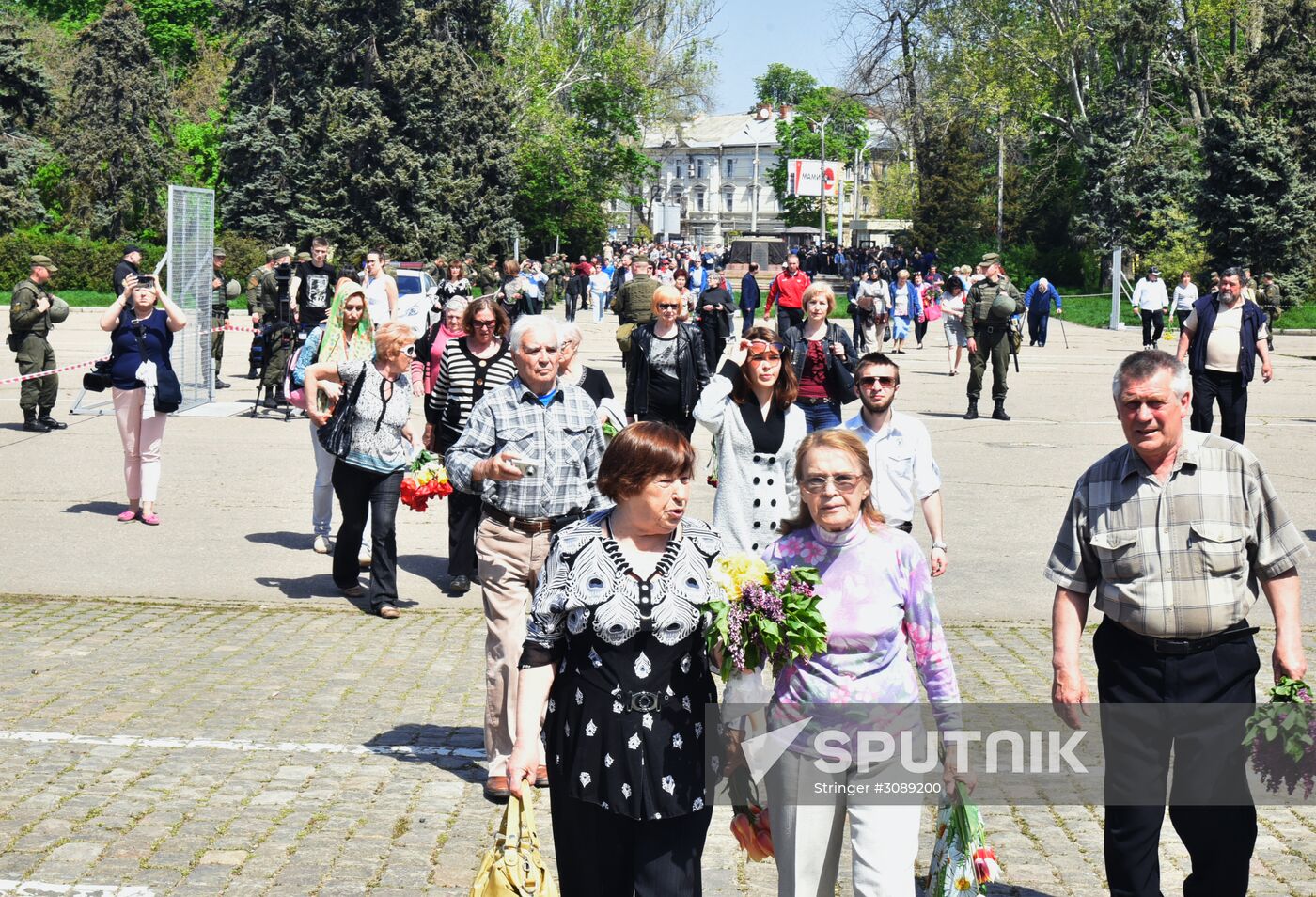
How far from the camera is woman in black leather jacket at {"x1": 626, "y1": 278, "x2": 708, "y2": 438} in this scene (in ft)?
36.9

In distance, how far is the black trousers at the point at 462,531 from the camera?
9.60 metres

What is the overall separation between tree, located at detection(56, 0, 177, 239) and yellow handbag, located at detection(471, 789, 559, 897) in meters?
62.3

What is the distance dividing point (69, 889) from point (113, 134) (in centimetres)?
6218

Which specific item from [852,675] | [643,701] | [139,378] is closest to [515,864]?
[643,701]

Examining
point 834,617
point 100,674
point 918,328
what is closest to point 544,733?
point 834,617

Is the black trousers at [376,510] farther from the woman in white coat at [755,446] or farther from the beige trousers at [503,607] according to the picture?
the beige trousers at [503,607]

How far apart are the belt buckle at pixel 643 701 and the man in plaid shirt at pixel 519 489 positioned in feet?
7.33

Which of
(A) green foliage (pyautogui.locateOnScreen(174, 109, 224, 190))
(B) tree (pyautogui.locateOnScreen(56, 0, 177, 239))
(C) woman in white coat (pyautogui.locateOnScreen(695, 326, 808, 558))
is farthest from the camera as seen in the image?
(A) green foliage (pyautogui.locateOnScreen(174, 109, 224, 190))

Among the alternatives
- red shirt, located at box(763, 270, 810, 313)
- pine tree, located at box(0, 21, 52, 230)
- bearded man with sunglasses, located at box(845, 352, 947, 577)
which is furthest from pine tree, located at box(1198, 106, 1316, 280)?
bearded man with sunglasses, located at box(845, 352, 947, 577)

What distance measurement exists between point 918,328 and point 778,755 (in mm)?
32685

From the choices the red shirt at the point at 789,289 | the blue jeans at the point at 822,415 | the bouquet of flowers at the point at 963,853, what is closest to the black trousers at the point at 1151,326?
the red shirt at the point at 789,289

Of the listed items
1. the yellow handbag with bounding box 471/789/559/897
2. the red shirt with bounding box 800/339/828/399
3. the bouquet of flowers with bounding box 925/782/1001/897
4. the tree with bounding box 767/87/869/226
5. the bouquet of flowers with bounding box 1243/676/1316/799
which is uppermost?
the tree with bounding box 767/87/869/226

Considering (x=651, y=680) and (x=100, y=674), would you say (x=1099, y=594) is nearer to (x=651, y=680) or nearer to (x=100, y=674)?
(x=651, y=680)

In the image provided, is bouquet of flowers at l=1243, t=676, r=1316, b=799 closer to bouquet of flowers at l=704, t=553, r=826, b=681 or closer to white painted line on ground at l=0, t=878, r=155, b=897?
bouquet of flowers at l=704, t=553, r=826, b=681
